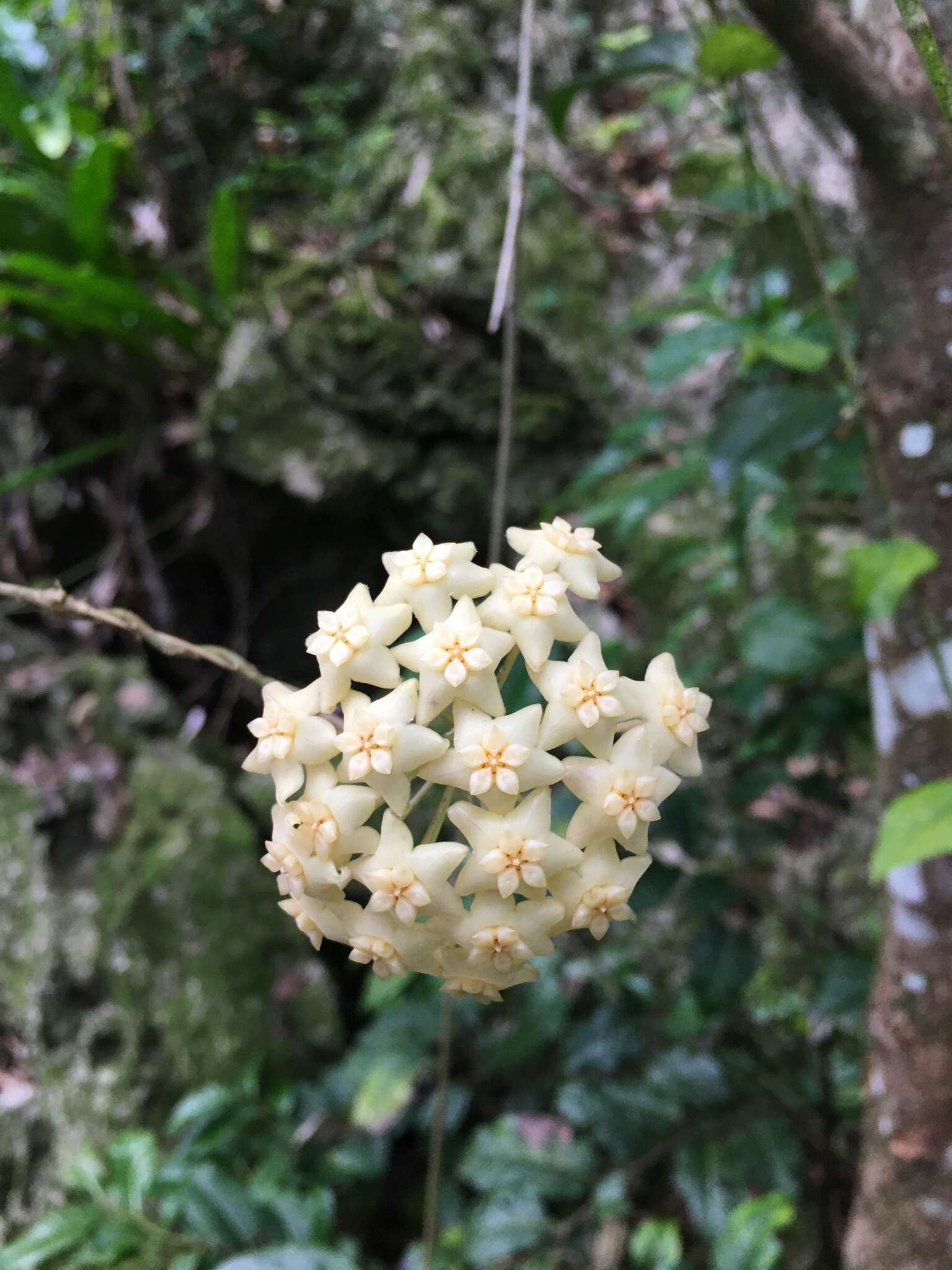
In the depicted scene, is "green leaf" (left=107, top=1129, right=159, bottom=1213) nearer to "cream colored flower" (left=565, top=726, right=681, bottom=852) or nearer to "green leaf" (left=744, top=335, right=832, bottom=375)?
"cream colored flower" (left=565, top=726, right=681, bottom=852)

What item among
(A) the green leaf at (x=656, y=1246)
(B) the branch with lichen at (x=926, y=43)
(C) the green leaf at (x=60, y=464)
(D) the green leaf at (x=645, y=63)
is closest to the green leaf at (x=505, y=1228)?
(A) the green leaf at (x=656, y=1246)

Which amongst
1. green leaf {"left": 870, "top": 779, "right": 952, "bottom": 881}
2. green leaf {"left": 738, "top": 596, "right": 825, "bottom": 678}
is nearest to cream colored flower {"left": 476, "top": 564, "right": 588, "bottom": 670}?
green leaf {"left": 870, "top": 779, "right": 952, "bottom": 881}

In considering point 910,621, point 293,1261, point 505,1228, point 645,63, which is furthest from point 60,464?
point 910,621

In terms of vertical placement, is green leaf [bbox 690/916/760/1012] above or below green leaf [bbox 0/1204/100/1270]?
above

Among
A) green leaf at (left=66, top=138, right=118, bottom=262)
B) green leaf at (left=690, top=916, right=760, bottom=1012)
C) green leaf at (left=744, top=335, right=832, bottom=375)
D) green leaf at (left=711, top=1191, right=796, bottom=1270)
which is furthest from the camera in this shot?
green leaf at (left=66, top=138, right=118, bottom=262)

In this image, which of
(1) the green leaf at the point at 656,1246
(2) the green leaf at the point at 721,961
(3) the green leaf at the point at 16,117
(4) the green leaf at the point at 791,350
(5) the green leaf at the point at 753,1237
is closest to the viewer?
(4) the green leaf at the point at 791,350

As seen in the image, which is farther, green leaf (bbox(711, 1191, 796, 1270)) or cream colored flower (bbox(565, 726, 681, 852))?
green leaf (bbox(711, 1191, 796, 1270))

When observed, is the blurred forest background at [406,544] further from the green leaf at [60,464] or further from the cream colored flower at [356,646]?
the cream colored flower at [356,646]

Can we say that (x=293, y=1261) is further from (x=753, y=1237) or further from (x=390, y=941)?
(x=390, y=941)
